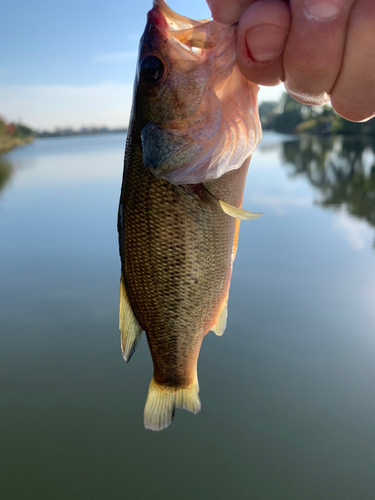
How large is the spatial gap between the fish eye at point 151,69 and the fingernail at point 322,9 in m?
0.57

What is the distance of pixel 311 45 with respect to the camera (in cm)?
109

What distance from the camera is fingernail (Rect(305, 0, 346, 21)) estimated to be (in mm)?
1025

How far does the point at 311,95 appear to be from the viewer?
50.1 inches

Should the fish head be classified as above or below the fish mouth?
below

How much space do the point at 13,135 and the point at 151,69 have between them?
70525mm

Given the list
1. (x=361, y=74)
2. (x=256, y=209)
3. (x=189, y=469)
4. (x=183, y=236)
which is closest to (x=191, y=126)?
(x=183, y=236)

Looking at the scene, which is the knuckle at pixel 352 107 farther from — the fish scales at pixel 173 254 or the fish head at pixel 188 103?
Result: the fish scales at pixel 173 254

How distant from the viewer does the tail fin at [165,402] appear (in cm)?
184

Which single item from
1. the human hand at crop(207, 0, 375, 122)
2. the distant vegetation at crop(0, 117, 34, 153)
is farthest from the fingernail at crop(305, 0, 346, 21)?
the distant vegetation at crop(0, 117, 34, 153)

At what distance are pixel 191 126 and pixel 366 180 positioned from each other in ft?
51.1

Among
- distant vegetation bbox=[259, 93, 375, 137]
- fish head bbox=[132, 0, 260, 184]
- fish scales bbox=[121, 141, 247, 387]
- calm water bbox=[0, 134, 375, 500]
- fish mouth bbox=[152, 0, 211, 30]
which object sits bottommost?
calm water bbox=[0, 134, 375, 500]

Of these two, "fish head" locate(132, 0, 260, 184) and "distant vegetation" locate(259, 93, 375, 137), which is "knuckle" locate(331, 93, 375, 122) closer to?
"fish head" locate(132, 0, 260, 184)

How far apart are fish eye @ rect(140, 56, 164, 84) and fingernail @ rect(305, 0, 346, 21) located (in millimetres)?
574

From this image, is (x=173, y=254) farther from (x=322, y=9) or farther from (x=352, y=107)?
(x=322, y=9)
